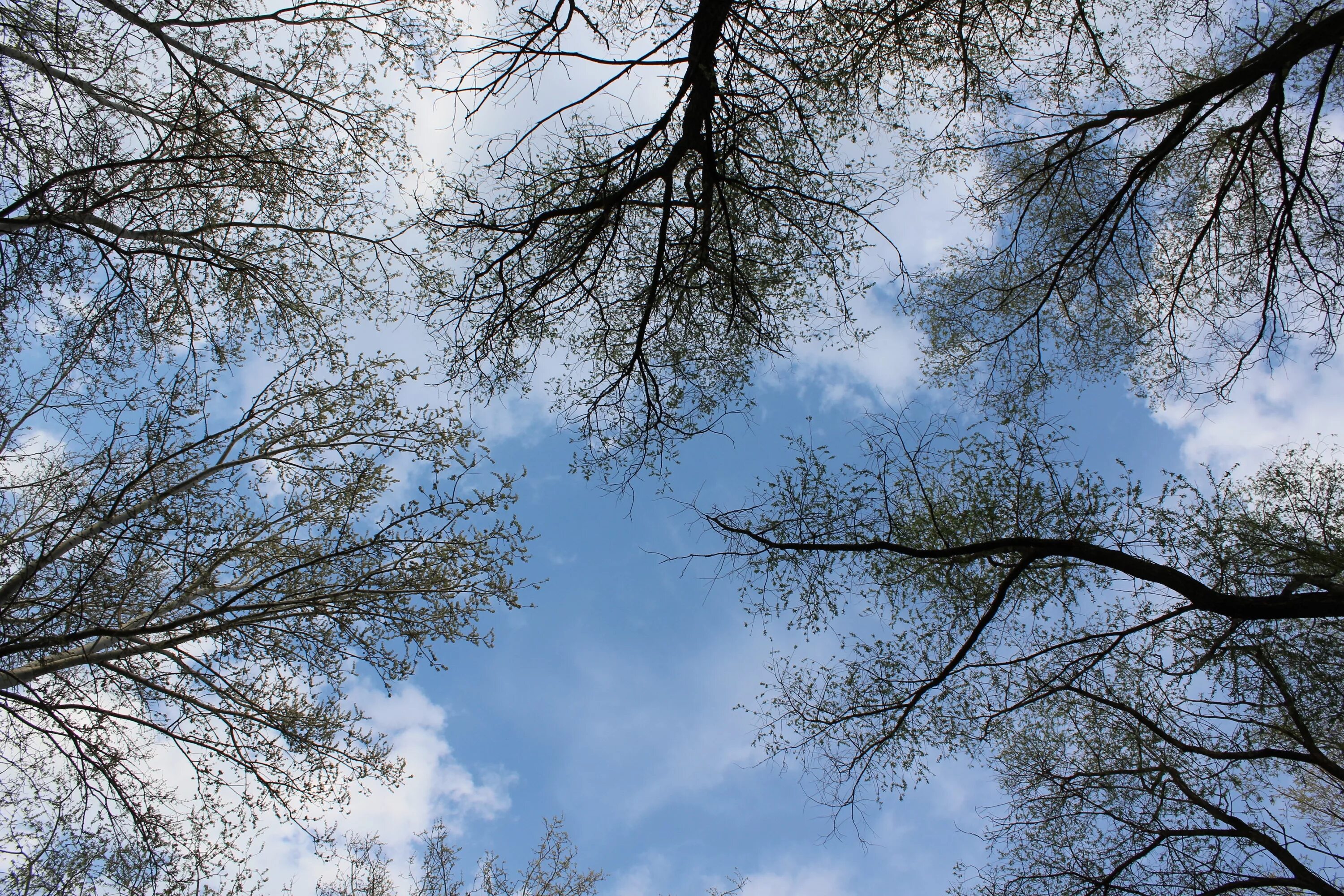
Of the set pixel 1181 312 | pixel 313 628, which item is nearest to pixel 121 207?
pixel 313 628

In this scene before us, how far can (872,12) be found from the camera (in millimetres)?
6406

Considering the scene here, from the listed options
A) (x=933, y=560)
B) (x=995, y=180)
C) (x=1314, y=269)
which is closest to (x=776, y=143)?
(x=995, y=180)

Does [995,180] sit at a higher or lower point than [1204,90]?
higher

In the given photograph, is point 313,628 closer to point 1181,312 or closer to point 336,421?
point 336,421

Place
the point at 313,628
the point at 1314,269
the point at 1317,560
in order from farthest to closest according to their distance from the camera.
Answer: the point at 1314,269 → the point at 1317,560 → the point at 313,628

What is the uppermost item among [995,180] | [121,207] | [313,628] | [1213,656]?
[995,180]

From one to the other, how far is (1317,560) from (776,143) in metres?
7.31

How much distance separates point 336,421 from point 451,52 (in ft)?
13.0

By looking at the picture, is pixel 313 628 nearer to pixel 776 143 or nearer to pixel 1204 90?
pixel 776 143

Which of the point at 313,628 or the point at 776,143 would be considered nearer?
the point at 313,628

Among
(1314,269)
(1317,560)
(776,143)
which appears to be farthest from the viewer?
(1314,269)

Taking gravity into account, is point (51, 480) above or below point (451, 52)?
below

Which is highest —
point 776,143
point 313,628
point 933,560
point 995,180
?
point 995,180

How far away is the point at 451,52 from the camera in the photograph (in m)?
6.18
